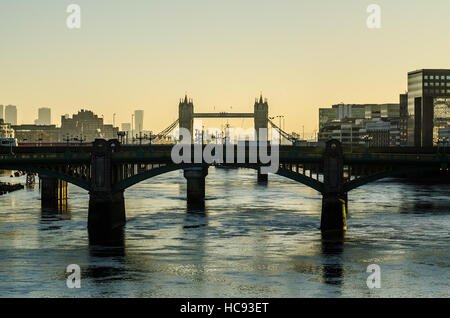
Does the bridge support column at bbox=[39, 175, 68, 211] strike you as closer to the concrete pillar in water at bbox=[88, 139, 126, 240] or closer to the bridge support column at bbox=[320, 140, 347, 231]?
the concrete pillar in water at bbox=[88, 139, 126, 240]

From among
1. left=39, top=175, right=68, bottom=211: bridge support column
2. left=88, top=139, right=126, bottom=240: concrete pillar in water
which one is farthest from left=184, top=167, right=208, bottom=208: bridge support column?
left=88, top=139, right=126, bottom=240: concrete pillar in water

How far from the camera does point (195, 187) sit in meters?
139

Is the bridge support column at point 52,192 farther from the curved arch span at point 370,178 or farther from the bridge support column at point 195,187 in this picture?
the curved arch span at point 370,178

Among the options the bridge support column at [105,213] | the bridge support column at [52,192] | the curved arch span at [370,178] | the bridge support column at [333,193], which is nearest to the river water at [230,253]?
the bridge support column at [105,213]

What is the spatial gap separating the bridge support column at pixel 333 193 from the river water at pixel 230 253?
1.99 m

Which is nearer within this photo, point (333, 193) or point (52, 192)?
point (333, 193)

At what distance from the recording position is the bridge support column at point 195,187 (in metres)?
136

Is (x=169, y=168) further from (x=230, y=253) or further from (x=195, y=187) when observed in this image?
(x=195, y=187)

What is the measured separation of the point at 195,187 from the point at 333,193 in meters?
47.3

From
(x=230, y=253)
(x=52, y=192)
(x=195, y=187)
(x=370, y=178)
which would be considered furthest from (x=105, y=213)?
(x=195, y=187)

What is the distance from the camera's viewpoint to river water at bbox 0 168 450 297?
205 ft

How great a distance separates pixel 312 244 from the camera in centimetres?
8362

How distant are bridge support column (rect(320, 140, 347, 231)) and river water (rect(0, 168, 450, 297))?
1988 mm
